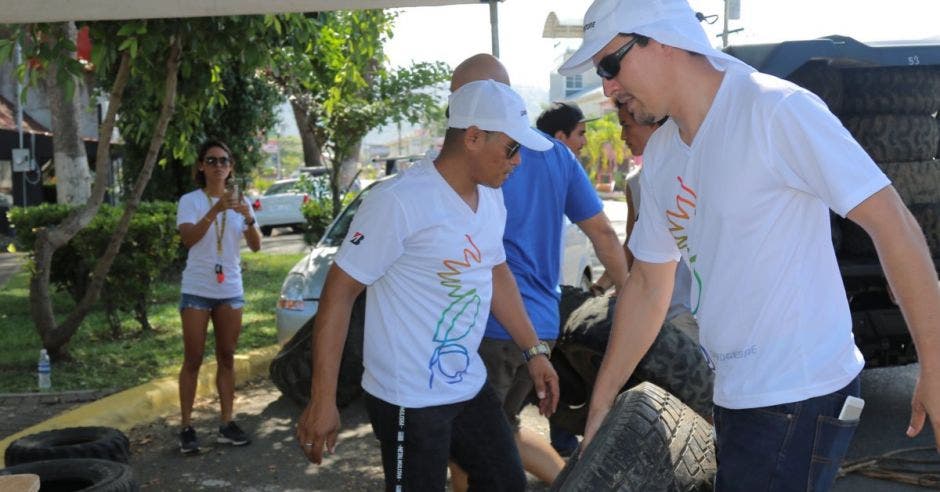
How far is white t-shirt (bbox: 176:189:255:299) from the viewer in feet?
21.3

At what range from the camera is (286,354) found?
5262 mm

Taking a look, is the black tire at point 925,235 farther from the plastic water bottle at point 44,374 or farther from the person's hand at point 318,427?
the plastic water bottle at point 44,374

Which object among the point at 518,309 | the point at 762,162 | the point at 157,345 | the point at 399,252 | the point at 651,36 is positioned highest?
the point at 651,36

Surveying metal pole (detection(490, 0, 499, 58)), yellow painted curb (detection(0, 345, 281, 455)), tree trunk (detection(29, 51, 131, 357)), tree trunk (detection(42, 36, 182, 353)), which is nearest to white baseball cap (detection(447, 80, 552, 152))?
metal pole (detection(490, 0, 499, 58))

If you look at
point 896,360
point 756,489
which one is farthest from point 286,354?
point 896,360

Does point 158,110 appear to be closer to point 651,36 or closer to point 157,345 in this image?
point 157,345

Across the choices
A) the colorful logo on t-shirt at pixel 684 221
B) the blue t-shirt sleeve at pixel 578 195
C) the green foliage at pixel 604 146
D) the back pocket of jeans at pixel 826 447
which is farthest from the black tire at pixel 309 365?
the green foliage at pixel 604 146

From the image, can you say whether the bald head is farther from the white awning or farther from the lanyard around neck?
the lanyard around neck

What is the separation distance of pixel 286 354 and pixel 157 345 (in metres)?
5.19

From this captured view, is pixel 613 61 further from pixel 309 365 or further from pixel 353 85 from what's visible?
pixel 353 85

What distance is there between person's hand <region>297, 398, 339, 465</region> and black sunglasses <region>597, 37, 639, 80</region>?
4.72 feet

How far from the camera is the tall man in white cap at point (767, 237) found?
8.03 ft

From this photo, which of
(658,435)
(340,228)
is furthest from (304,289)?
(658,435)

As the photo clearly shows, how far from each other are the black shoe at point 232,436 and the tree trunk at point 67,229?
8.61 feet
